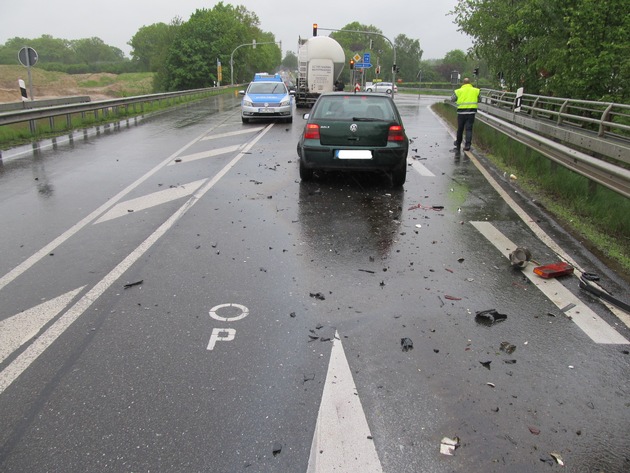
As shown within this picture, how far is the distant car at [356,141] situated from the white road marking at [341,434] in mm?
5860

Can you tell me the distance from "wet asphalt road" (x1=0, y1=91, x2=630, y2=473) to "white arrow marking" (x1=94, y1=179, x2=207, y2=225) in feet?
0.20

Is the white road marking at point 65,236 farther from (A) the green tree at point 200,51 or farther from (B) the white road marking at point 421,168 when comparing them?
(A) the green tree at point 200,51

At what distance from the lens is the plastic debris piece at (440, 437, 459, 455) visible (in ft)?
9.08

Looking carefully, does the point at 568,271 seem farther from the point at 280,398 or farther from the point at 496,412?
the point at 280,398

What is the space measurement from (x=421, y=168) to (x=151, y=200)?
6.09 metres

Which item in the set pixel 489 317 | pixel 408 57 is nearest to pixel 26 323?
pixel 489 317

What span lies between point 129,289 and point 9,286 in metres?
1.13

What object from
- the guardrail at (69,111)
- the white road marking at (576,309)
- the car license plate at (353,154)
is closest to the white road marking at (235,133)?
the guardrail at (69,111)

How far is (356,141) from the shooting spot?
8.84 m

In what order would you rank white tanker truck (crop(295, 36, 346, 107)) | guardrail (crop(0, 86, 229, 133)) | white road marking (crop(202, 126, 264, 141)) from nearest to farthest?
guardrail (crop(0, 86, 229, 133)) → white road marking (crop(202, 126, 264, 141)) → white tanker truck (crop(295, 36, 346, 107))

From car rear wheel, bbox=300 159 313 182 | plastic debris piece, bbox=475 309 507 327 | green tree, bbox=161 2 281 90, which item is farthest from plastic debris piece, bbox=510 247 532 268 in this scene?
green tree, bbox=161 2 281 90

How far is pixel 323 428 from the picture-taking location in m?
2.93

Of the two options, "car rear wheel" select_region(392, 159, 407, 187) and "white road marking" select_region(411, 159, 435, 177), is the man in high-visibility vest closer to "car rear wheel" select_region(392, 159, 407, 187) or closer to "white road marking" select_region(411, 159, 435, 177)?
"white road marking" select_region(411, 159, 435, 177)

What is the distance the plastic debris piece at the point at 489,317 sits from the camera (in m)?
4.29
